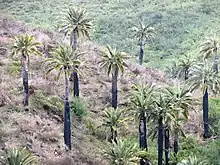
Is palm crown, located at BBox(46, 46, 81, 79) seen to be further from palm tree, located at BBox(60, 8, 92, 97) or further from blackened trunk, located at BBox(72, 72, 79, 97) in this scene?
palm tree, located at BBox(60, 8, 92, 97)

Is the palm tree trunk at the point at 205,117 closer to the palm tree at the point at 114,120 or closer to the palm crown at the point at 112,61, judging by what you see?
the palm crown at the point at 112,61

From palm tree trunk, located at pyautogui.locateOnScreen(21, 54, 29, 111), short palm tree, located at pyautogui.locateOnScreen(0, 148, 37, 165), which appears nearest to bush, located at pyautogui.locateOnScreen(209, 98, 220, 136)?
palm tree trunk, located at pyautogui.locateOnScreen(21, 54, 29, 111)

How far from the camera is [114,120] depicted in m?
54.9

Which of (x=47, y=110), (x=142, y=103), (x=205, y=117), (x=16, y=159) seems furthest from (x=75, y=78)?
(x=16, y=159)

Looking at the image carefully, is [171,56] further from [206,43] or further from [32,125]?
[32,125]

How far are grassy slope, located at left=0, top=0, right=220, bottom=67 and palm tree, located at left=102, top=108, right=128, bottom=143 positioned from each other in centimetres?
3934

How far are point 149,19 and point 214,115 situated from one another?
150ft

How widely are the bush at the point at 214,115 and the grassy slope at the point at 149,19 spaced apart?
25045 mm

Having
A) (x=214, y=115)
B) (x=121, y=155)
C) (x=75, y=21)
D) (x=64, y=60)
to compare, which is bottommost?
(x=121, y=155)

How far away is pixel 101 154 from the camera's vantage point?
167ft

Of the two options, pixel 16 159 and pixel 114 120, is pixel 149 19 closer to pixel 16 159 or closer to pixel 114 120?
pixel 114 120

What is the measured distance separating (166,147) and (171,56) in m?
44.9

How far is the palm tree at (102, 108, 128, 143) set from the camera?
180 feet

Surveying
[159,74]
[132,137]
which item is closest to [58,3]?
[159,74]
